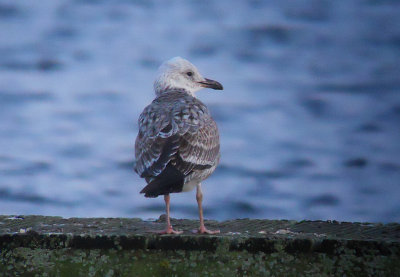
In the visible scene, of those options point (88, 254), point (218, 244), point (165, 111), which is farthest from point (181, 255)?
point (165, 111)

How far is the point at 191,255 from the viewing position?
3934 millimetres

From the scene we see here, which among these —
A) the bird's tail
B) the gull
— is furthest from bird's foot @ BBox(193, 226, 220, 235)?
the bird's tail

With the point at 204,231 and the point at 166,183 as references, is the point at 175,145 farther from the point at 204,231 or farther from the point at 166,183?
the point at 204,231

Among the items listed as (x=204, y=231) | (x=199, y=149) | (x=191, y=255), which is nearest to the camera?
(x=191, y=255)

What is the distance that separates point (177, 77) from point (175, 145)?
165 centimetres

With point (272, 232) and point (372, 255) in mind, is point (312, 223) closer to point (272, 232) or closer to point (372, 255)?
point (272, 232)

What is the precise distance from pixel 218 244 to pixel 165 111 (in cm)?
179

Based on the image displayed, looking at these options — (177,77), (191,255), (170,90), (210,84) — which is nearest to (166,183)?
(191,255)

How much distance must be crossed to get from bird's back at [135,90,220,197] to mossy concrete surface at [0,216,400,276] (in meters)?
0.78

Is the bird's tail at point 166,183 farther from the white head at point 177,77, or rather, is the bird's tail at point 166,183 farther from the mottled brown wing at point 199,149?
the white head at point 177,77

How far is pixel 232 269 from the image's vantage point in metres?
3.85

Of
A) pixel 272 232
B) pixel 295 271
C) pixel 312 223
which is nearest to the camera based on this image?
pixel 295 271

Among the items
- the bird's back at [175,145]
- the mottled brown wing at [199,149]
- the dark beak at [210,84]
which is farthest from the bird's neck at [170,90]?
the mottled brown wing at [199,149]

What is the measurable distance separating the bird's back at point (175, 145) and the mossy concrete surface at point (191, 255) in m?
0.78
